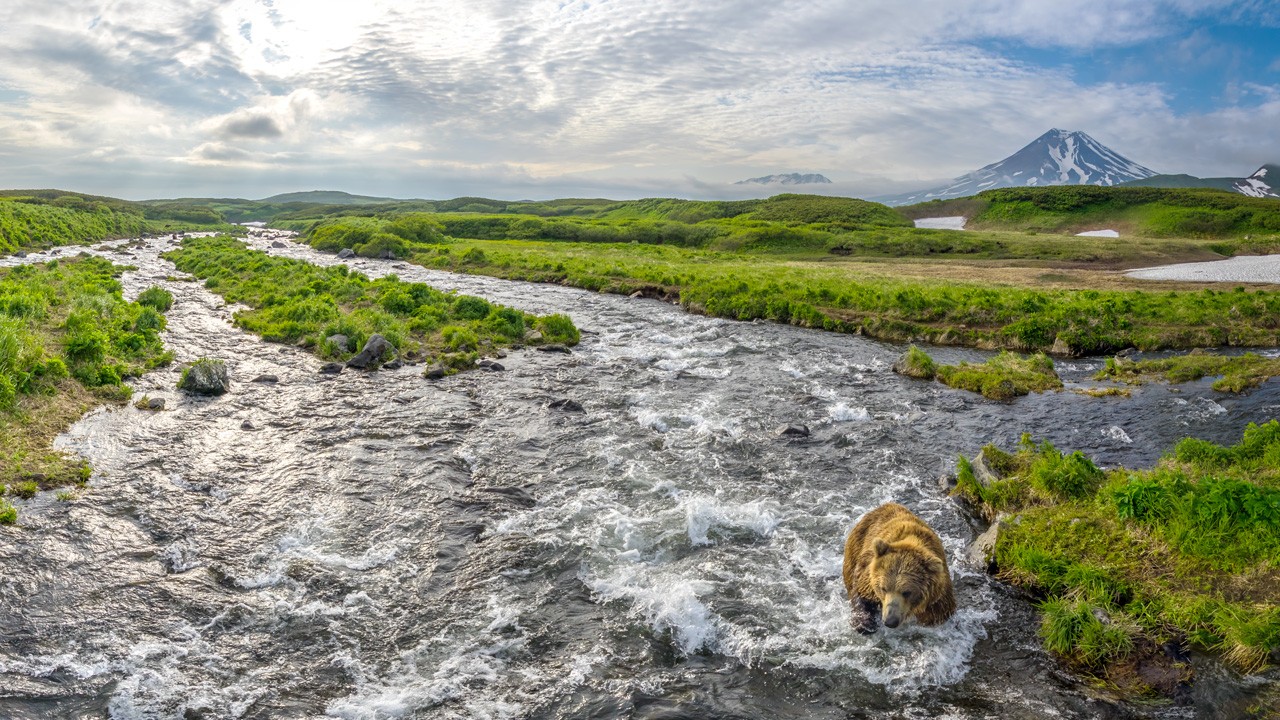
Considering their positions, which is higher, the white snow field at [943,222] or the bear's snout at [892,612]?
the white snow field at [943,222]

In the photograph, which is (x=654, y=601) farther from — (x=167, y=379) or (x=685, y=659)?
(x=167, y=379)

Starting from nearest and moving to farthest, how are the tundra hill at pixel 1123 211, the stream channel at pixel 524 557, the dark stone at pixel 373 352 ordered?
the stream channel at pixel 524 557 → the dark stone at pixel 373 352 → the tundra hill at pixel 1123 211

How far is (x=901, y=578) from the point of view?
8.62 metres

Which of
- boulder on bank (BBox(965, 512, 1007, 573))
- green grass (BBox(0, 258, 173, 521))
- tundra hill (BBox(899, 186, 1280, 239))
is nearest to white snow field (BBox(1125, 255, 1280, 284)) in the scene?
tundra hill (BBox(899, 186, 1280, 239))

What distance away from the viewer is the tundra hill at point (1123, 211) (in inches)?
3302

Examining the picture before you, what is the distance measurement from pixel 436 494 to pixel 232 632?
505cm

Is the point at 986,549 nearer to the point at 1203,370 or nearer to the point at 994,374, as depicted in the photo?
the point at 994,374

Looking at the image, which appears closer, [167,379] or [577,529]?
[577,529]

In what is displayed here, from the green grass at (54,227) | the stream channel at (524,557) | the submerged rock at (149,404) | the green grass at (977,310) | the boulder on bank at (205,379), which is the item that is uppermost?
the green grass at (54,227)

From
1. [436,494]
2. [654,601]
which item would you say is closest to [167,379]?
[436,494]

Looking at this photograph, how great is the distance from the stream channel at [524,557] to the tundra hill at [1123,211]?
81.7 meters

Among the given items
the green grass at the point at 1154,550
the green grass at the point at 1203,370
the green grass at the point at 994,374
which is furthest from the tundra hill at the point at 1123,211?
the green grass at the point at 1154,550

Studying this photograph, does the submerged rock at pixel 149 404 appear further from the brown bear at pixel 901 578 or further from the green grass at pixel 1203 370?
the green grass at pixel 1203 370

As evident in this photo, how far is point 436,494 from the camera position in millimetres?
13992
